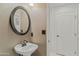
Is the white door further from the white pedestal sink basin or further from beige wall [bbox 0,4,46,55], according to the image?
the white pedestal sink basin

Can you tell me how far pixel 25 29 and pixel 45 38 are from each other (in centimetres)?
24

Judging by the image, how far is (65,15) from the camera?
1387 mm

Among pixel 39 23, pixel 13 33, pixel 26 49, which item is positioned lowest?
pixel 26 49

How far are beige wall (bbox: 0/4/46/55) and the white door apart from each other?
152 mm

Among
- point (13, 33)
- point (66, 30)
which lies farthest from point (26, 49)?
point (66, 30)

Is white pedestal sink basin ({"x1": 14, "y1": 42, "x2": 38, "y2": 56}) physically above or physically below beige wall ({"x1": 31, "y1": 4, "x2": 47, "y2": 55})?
below

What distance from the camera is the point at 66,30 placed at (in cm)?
141

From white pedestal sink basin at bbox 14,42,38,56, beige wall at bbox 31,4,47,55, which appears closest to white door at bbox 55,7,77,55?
beige wall at bbox 31,4,47,55

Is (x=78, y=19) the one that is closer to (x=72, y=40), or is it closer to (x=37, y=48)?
(x=72, y=40)

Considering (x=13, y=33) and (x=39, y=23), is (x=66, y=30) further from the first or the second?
(x=13, y=33)

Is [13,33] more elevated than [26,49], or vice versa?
[13,33]

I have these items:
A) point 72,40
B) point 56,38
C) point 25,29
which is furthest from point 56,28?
point 25,29

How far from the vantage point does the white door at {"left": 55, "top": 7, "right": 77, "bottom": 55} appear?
138cm

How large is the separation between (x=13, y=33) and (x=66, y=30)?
0.58 m
